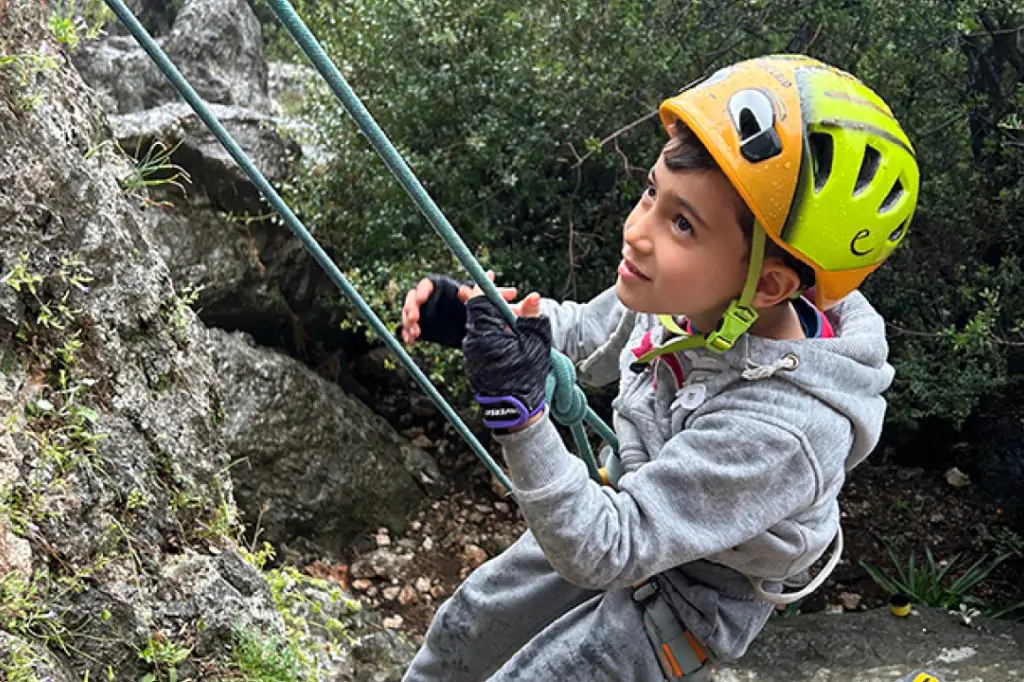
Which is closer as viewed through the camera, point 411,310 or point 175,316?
point 411,310

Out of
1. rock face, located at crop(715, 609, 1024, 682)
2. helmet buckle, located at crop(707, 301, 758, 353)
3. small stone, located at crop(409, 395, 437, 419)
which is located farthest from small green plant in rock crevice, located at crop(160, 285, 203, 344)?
small stone, located at crop(409, 395, 437, 419)

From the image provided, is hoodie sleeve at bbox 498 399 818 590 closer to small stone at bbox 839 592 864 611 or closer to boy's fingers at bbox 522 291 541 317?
boy's fingers at bbox 522 291 541 317

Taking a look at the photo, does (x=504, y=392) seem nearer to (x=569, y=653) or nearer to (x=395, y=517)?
(x=569, y=653)

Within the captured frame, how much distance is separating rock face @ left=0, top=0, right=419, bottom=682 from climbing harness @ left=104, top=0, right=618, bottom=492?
0.71m

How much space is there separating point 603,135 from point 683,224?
3.49m

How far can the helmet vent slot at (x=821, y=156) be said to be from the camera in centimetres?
183

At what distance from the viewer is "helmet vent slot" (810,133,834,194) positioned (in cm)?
183

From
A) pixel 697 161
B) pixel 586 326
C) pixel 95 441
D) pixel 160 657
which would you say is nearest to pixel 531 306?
pixel 697 161

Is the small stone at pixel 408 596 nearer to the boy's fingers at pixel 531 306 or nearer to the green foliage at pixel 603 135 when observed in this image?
the green foliage at pixel 603 135

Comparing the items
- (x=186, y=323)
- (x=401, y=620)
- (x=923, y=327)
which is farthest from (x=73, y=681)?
(x=923, y=327)

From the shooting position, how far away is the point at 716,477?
177 centimetres

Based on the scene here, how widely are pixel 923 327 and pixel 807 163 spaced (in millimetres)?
3885

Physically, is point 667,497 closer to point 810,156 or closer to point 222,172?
point 810,156

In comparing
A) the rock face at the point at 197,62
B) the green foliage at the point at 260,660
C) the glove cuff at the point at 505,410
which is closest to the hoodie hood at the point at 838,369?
the glove cuff at the point at 505,410
